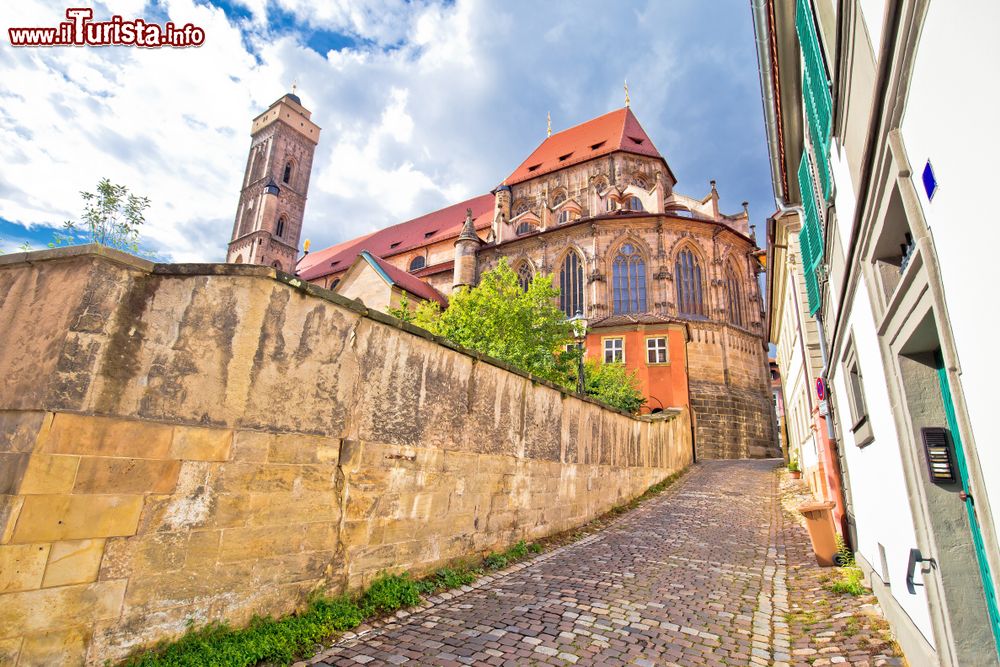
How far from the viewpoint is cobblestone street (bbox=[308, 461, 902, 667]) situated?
12.1 ft

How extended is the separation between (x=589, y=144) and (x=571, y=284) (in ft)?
49.4

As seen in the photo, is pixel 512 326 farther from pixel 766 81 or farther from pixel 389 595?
pixel 389 595

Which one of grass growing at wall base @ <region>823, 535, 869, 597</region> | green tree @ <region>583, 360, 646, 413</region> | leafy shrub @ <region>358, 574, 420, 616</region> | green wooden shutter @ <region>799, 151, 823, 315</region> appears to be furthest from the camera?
green tree @ <region>583, 360, 646, 413</region>

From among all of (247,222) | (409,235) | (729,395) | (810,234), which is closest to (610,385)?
(729,395)

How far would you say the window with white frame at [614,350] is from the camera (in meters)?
25.1

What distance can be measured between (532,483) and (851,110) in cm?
578

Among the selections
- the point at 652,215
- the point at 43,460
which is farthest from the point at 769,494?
the point at 652,215

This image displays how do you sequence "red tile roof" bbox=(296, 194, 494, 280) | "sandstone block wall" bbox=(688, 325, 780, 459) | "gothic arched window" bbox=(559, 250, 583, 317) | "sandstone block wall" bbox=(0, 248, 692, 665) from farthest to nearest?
"red tile roof" bbox=(296, 194, 494, 280) → "gothic arched window" bbox=(559, 250, 583, 317) → "sandstone block wall" bbox=(688, 325, 780, 459) → "sandstone block wall" bbox=(0, 248, 692, 665)

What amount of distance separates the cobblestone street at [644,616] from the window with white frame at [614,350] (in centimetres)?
1727

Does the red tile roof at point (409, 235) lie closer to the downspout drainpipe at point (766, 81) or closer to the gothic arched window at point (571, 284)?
the gothic arched window at point (571, 284)

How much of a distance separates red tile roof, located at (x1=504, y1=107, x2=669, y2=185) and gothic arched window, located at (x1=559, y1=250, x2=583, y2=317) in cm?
1040

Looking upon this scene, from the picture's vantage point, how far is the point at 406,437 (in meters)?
5.18

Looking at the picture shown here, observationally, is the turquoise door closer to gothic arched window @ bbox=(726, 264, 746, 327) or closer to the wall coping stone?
the wall coping stone

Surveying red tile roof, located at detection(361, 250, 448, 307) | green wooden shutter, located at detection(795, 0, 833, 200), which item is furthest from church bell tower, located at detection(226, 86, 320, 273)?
green wooden shutter, located at detection(795, 0, 833, 200)
